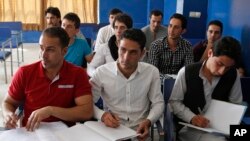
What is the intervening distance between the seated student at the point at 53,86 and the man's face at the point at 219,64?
781 millimetres

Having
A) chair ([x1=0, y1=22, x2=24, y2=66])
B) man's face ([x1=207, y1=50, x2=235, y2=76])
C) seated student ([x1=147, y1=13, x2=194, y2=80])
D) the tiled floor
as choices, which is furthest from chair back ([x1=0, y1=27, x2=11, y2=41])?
man's face ([x1=207, y1=50, x2=235, y2=76])

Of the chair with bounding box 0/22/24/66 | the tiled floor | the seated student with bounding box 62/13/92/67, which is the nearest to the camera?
→ the seated student with bounding box 62/13/92/67

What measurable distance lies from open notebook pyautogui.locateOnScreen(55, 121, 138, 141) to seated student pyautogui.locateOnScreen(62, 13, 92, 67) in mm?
1523

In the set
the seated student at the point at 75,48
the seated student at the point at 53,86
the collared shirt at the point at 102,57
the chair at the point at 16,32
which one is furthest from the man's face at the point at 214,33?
the chair at the point at 16,32

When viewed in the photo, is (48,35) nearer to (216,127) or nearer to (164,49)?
(216,127)

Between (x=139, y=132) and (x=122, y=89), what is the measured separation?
0.33 m

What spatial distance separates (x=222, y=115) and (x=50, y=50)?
108 centimetres

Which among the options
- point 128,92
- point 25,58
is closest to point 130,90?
point 128,92

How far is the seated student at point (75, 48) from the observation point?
3.09 meters

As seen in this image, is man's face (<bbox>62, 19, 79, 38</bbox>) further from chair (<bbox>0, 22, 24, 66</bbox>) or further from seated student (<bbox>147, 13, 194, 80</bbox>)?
chair (<bbox>0, 22, 24, 66</bbox>)

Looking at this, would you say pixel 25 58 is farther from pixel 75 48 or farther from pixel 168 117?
pixel 168 117

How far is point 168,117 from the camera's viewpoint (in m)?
1.94

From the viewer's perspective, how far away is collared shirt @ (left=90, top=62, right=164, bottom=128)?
190 cm

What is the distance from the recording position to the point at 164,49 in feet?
10.2
